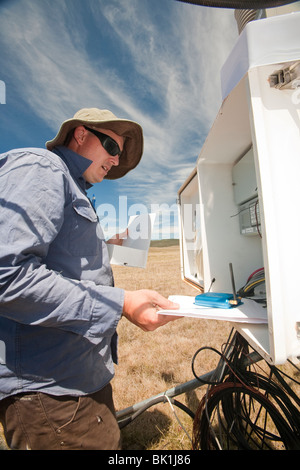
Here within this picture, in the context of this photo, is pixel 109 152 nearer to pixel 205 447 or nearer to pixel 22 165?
pixel 22 165

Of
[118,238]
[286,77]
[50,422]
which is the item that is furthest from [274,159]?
[50,422]

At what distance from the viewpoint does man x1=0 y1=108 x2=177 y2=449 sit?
795 millimetres

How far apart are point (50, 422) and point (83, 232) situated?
83 cm

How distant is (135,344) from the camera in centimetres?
401

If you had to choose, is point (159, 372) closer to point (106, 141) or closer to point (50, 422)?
point (50, 422)

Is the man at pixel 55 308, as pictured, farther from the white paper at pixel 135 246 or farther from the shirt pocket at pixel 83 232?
the white paper at pixel 135 246

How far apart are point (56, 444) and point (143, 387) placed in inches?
78.9


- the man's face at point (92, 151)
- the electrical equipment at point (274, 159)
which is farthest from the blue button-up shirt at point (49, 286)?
the electrical equipment at point (274, 159)

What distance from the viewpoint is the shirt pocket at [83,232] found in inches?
42.0

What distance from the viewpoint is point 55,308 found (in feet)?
2.68

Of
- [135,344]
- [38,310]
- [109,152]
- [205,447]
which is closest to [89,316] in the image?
[38,310]

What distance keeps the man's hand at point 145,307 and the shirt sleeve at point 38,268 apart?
0.18ft

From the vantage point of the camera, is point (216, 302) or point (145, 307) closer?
point (145, 307)

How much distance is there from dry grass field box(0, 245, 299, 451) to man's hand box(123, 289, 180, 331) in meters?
1.09
